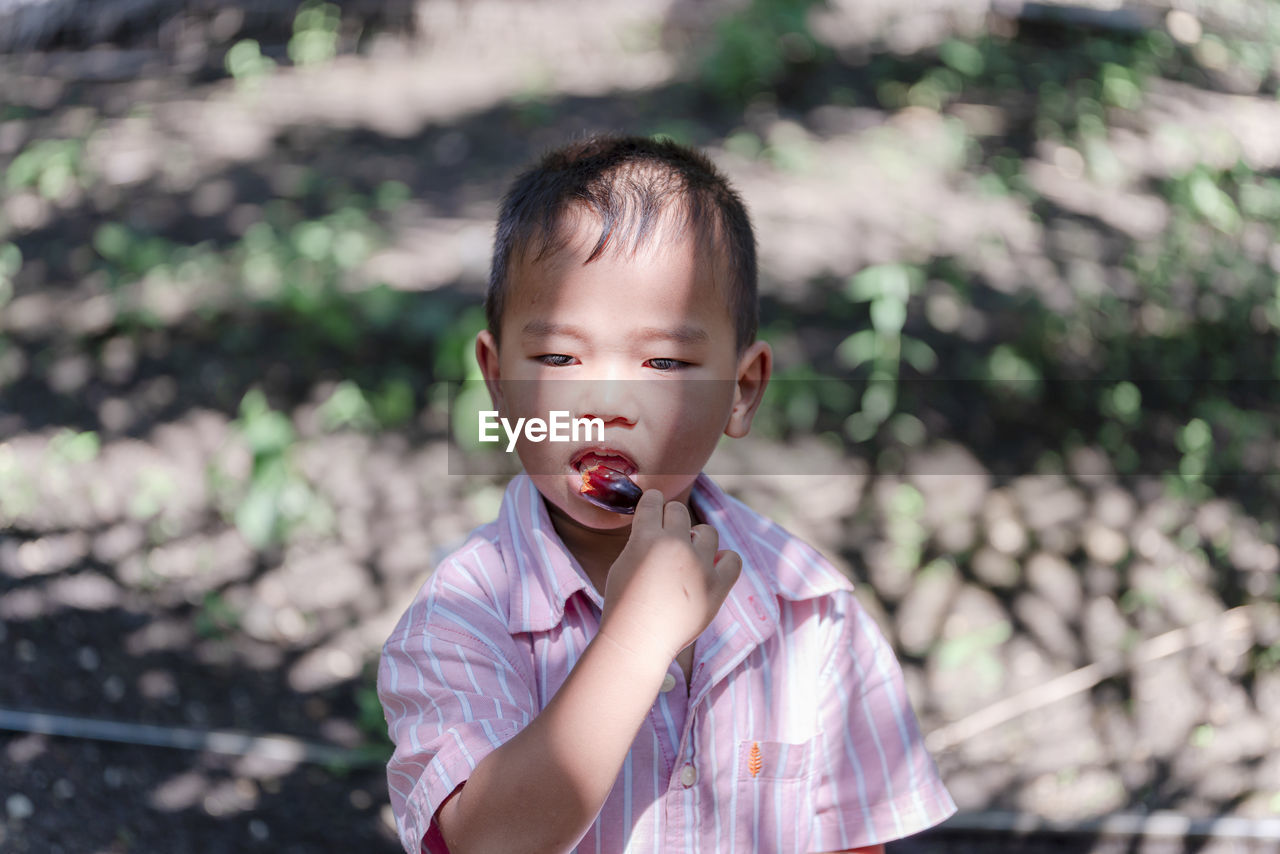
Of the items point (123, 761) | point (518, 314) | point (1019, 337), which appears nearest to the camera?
point (518, 314)

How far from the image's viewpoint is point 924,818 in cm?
160

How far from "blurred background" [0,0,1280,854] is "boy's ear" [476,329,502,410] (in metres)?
1.87

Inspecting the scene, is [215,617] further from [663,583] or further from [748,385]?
[663,583]

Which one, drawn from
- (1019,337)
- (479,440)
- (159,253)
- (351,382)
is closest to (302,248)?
(159,253)

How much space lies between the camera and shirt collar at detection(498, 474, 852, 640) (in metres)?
1.43

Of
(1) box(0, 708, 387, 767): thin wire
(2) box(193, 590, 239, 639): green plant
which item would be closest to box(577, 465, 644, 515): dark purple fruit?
(1) box(0, 708, 387, 767): thin wire

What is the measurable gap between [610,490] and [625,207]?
1.12 feet

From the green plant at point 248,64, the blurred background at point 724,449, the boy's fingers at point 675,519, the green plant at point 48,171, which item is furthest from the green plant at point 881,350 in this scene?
the green plant at point 248,64

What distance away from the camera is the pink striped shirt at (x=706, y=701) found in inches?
52.4

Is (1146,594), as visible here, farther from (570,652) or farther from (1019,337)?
(570,652)

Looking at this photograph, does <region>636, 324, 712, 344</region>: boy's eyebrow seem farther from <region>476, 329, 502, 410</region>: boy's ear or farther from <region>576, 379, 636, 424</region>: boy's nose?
<region>476, 329, 502, 410</region>: boy's ear

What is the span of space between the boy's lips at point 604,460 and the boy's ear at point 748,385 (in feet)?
0.67

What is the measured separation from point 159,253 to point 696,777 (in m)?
4.56

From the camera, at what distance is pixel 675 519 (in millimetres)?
1286
